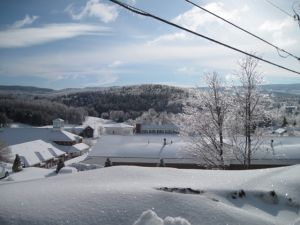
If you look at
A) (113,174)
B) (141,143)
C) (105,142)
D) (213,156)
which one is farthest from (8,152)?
(113,174)

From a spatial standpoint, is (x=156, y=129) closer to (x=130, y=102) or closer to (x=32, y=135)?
(x=32, y=135)

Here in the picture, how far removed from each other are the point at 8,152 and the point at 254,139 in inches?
1304

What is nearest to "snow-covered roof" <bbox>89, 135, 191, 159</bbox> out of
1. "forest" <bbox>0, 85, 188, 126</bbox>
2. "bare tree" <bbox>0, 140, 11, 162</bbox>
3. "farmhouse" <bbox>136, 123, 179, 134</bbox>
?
"bare tree" <bbox>0, 140, 11, 162</bbox>

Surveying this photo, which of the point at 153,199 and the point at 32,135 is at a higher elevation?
the point at 153,199

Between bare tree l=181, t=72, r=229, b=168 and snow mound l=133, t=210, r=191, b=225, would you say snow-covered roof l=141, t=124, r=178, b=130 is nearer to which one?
bare tree l=181, t=72, r=229, b=168

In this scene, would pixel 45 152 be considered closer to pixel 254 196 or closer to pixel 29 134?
pixel 29 134

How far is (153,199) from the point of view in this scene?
527 centimetres

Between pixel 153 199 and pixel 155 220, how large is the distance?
0.61 metres

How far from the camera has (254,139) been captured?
20.1 metres

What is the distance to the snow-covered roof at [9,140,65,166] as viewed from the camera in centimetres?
4377

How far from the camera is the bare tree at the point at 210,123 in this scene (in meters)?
19.9

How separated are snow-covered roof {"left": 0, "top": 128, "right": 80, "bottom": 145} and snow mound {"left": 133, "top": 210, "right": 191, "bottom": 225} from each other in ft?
207

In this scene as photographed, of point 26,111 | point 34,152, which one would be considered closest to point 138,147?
→ point 34,152

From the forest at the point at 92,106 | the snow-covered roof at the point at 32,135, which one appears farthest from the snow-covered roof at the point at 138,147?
the forest at the point at 92,106
